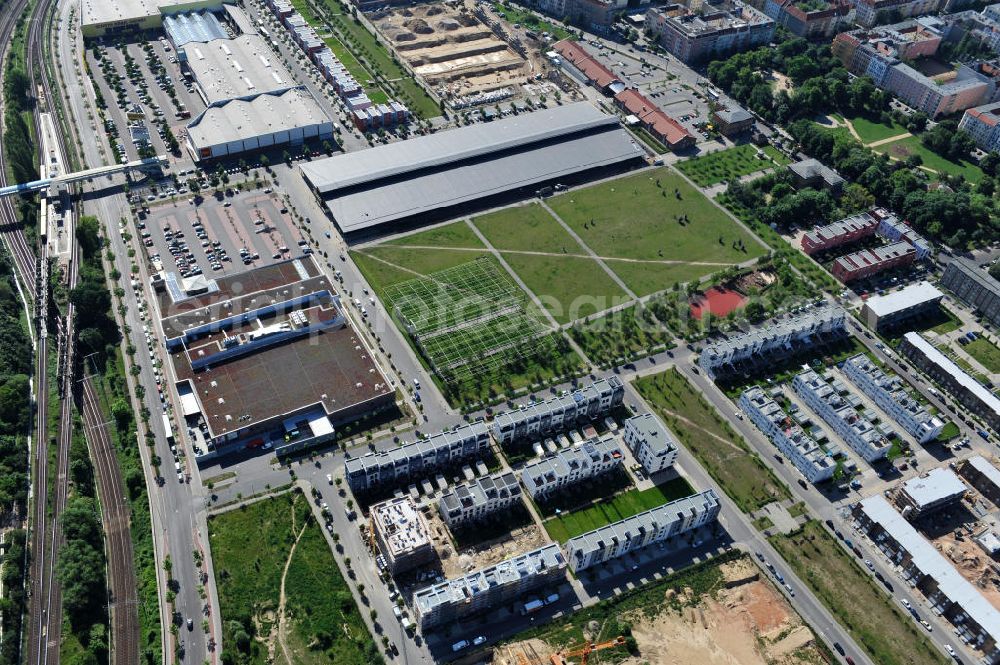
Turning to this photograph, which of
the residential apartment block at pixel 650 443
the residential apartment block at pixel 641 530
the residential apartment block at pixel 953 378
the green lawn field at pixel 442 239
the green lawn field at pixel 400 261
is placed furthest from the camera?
the green lawn field at pixel 442 239

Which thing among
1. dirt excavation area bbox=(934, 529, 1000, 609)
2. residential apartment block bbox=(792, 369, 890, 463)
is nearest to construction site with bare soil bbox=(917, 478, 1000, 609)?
dirt excavation area bbox=(934, 529, 1000, 609)

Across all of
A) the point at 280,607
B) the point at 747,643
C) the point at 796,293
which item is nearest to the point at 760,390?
the point at 796,293

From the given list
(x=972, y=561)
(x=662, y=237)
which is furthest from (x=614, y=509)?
(x=662, y=237)

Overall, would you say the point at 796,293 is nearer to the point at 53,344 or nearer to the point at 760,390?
the point at 760,390

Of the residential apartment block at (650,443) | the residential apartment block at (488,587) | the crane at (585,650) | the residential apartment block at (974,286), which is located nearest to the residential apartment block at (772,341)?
the residential apartment block at (650,443)

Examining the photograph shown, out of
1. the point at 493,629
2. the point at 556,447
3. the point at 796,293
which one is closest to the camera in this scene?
the point at 493,629

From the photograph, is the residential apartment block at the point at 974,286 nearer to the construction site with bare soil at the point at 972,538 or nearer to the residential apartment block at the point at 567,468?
the construction site with bare soil at the point at 972,538
